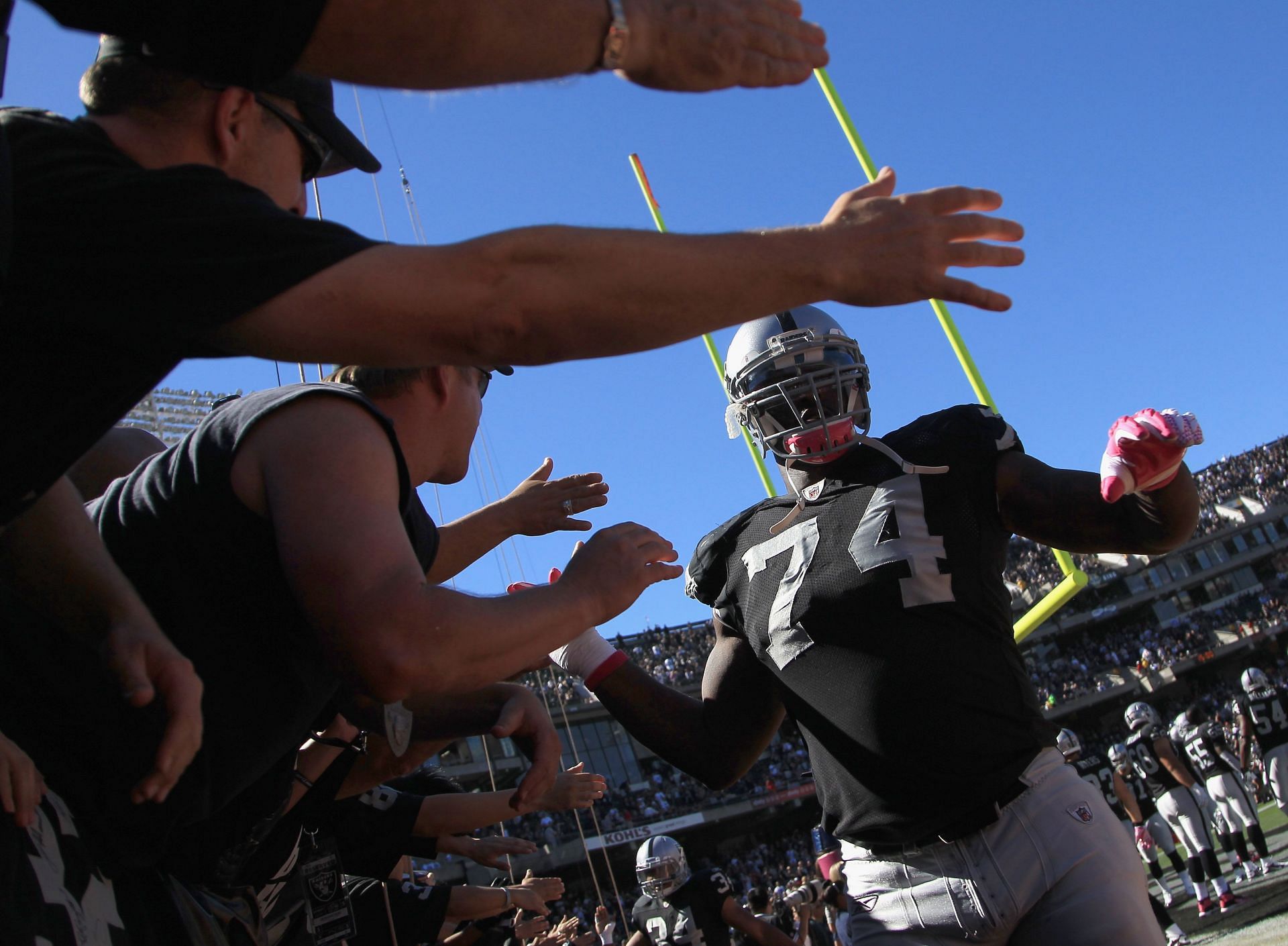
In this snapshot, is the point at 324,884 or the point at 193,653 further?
the point at 324,884

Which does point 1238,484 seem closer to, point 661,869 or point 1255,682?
point 1255,682

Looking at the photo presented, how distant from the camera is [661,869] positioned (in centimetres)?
818

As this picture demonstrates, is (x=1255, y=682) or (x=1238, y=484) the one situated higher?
(x=1238, y=484)

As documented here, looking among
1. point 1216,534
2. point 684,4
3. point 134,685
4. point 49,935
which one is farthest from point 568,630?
point 1216,534

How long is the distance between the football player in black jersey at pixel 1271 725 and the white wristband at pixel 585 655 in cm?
1010

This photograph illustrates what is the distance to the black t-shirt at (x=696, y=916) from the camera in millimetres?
7250

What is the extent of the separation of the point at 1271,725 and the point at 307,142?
12059mm

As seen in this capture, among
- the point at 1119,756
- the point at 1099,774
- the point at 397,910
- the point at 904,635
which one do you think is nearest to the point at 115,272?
the point at 904,635

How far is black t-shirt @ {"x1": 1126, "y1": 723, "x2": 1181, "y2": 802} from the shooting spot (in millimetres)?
11141

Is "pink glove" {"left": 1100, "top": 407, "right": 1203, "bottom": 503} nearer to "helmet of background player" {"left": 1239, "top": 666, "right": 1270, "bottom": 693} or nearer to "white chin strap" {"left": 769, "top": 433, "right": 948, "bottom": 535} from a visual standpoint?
"white chin strap" {"left": 769, "top": 433, "right": 948, "bottom": 535}

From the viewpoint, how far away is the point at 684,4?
1.48m

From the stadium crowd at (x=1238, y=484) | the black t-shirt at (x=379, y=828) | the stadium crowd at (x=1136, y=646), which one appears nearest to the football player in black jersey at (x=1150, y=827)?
the black t-shirt at (x=379, y=828)

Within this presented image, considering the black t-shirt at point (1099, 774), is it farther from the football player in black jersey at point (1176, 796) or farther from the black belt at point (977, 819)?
the black belt at point (977, 819)

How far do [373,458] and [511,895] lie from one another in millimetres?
4363
